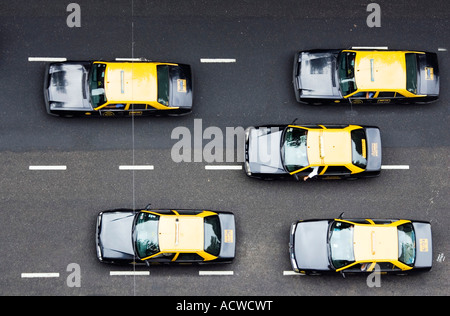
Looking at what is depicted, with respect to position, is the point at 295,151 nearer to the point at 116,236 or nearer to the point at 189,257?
the point at 189,257

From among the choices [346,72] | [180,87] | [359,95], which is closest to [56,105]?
[180,87]

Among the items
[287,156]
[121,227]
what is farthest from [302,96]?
[121,227]

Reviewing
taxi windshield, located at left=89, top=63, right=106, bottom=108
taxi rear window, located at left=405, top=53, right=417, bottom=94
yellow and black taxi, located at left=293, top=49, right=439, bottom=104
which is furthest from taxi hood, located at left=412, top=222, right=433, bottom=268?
taxi windshield, located at left=89, top=63, right=106, bottom=108

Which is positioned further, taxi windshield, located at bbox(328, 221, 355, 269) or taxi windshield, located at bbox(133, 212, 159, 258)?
taxi windshield, located at bbox(328, 221, 355, 269)

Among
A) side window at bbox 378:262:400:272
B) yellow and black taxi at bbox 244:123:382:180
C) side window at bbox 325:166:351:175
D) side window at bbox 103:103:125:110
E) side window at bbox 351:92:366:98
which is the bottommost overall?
side window at bbox 378:262:400:272

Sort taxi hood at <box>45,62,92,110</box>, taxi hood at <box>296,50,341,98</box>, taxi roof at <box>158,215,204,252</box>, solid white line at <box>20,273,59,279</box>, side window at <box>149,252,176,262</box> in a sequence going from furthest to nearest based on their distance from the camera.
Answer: taxi hood at <box>296,50,341,98</box> < solid white line at <box>20,273,59,279</box> < taxi hood at <box>45,62,92,110</box> < side window at <box>149,252,176,262</box> < taxi roof at <box>158,215,204,252</box>

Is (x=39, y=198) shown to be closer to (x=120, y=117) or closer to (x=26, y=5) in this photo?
(x=120, y=117)

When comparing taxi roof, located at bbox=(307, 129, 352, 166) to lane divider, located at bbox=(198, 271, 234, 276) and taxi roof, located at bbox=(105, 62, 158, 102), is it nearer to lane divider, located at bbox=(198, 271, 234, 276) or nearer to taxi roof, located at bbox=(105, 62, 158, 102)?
lane divider, located at bbox=(198, 271, 234, 276)
